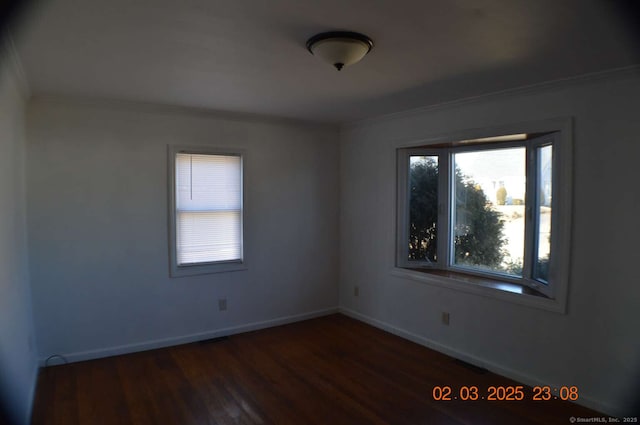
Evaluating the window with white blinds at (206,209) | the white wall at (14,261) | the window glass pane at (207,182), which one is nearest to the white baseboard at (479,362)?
the window with white blinds at (206,209)

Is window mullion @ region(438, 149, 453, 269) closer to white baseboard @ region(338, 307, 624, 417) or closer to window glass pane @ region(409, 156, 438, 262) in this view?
window glass pane @ region(409, 156, 438, 262)

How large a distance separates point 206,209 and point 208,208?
0.08ft

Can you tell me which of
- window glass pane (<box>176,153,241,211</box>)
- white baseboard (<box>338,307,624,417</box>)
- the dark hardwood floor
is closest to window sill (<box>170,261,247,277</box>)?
window glass pane (<box>176,153,241,211</box>)

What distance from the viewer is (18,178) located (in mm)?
2795

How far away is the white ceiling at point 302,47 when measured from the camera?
1703 millimetres

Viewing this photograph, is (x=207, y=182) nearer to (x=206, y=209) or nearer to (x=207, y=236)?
(x=206, y=209)

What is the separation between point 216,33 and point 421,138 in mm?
2393

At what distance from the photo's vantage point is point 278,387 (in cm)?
296

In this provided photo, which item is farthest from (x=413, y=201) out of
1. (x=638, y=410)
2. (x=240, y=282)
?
(x=638, y=410)

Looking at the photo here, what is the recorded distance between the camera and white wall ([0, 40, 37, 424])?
2.04 metres

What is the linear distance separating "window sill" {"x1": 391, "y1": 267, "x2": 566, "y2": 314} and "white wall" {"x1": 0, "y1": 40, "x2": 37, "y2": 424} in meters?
3.21

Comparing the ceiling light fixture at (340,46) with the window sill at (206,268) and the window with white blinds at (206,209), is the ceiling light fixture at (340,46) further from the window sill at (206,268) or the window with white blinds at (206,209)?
the window sill at (206,268)

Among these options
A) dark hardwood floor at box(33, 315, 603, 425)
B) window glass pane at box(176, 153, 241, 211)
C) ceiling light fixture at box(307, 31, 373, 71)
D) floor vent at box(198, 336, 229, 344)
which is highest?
ceiling light fixture at box(307, 31, 373, 71)

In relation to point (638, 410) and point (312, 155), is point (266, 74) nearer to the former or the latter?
point (312, 155)
